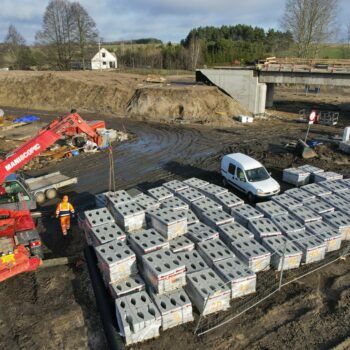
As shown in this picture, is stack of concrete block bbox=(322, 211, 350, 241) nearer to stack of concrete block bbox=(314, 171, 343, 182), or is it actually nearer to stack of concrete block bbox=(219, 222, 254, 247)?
stack of concrete block bbox=(219, 222, 254, 247)

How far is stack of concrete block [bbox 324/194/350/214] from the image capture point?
1356 cm

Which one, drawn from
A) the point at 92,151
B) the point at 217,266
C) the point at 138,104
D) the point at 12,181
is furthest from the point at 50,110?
the point at 217,266

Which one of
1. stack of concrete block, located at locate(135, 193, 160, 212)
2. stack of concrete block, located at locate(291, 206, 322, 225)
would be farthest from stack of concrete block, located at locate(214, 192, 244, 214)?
stack of concrete block, located at locate(135, 193, 160, 212)

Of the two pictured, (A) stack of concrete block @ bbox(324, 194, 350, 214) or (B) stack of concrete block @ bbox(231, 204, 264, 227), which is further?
(A) stack of concrete block @ bbox(324, 194, 350, 214)

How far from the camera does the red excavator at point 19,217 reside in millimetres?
10336

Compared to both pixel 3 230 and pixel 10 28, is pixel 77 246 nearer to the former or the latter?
pixel 3 230

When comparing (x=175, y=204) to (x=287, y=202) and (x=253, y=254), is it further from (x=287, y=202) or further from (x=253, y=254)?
(x=287, y=202)

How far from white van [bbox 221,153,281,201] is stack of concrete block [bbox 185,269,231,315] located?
7.42 metres

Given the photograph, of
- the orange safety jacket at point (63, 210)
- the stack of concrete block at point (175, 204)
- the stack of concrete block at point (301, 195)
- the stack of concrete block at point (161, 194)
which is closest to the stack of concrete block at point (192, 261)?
the stack of concrete block at point (175, 204)

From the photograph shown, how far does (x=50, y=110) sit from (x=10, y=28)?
212 ft

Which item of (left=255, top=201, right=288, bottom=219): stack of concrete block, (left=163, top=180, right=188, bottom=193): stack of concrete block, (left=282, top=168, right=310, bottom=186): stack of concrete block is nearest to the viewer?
(left=255, top=201, right=288, bottom=219): stack of concrete block

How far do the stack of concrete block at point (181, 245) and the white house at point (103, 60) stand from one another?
76947mm

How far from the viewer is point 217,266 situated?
1001 cm

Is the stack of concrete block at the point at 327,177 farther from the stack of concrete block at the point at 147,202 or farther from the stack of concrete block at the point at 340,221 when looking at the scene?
the stack of concrete block at the point at 147,202
